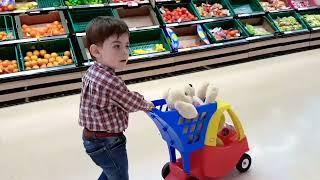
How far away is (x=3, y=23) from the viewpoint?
459 centimetres

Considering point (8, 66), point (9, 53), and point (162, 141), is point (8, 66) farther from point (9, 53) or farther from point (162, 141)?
point (162, 141)

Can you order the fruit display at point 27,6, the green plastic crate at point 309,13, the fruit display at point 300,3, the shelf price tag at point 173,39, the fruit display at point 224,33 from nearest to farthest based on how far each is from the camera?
1. the fruit display at point 27,6
2. the shelf price tag at point 173,39
3. the fruit display at point 224,33
4. the green plastic crate at point 309,13
5. the fruit display at point 300,3

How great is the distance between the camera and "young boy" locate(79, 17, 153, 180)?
168 centimetres

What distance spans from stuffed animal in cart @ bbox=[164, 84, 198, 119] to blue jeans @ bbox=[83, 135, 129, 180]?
0.40m

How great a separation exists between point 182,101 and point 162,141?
1.09 metres

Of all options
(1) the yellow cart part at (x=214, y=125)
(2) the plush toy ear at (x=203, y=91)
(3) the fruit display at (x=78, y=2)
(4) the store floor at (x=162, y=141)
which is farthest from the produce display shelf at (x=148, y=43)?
(1) the yellow cart part at (x=214, y=125)

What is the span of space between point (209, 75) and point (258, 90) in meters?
0.77

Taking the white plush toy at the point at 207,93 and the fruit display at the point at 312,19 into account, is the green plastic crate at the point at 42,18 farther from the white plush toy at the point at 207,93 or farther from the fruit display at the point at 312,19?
the fruit display at the point at 312,19

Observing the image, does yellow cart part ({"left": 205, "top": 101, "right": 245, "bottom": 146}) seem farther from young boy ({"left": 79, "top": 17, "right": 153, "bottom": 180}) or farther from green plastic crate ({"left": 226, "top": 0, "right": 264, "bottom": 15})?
green plastic crate ({"left": 226, "top": 0, "right": 264, "bottom": 15})

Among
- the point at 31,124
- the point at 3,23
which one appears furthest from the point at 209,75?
the point at 3,23

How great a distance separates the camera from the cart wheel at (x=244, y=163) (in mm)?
2556

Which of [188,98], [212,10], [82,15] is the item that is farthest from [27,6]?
[188,98]

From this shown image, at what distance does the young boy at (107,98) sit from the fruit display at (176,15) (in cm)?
361

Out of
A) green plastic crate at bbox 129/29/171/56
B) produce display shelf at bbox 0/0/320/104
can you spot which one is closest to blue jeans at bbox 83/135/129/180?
produce display shelf at bbox 0/0/320/104
